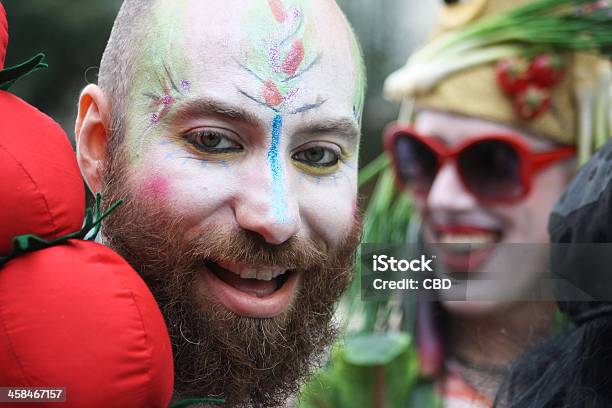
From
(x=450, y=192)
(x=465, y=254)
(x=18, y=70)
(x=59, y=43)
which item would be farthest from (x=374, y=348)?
(x=18, y=70)

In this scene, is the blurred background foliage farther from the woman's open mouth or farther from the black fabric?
the black fabric

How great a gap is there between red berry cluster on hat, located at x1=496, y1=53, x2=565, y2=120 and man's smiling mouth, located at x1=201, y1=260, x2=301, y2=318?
100 cm

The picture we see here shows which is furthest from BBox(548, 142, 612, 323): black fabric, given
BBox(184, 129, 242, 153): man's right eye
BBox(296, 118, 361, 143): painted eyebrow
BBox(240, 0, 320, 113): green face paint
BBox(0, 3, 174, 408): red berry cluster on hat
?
BBox(0, 3, 174, 408): red berry cluster on hat

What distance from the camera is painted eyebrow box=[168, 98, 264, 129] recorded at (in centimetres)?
125

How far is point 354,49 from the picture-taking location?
4.57 ft

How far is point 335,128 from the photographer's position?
1.34 meters

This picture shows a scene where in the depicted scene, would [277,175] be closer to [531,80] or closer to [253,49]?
[253,49]

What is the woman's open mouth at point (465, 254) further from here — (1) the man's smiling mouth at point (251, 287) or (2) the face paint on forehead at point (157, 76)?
(2) the face paint on forehead at point (157, 76)

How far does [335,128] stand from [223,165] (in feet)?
0.64

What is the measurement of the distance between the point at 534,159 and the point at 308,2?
96cm

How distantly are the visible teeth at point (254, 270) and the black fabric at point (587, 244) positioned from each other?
1.74ft

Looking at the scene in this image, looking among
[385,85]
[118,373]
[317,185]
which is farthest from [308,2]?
[385,85]

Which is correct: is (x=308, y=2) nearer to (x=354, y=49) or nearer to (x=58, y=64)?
(x=354, y=49)

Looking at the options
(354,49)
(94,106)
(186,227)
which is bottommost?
(186,227)
